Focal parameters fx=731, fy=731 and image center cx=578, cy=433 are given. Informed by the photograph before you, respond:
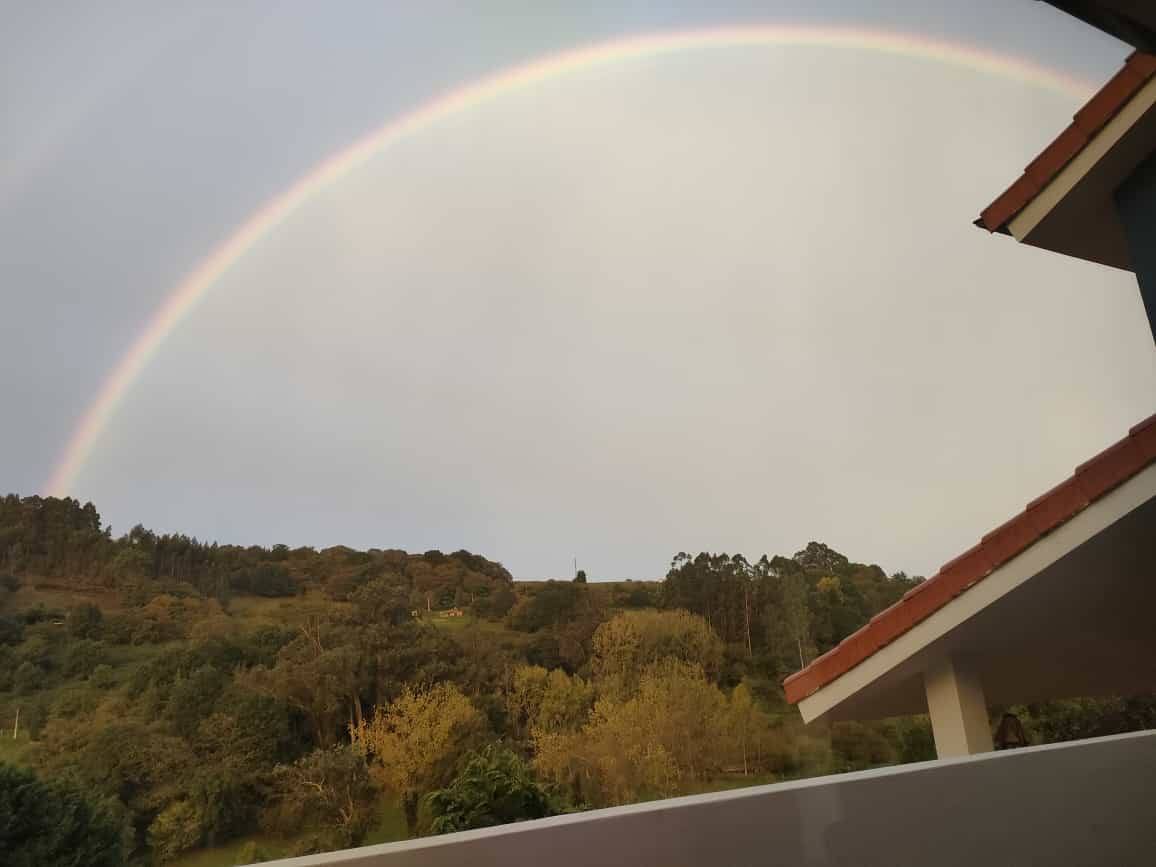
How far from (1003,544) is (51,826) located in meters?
11.0

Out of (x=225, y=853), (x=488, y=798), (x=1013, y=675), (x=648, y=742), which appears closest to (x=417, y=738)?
(x=488, y=798)

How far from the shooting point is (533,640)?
46.8 feet

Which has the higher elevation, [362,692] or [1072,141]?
[1072,141]

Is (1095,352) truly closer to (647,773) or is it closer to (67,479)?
(647,773)

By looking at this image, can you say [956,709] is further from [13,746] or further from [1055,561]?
[13,746]

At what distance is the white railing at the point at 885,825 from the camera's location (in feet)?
4.15

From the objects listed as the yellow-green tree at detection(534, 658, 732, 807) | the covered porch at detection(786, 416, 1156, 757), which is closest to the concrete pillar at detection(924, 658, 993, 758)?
the covered porch at detection(786, 416, 1156, 757)

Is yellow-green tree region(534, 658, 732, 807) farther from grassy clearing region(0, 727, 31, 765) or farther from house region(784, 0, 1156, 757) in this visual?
house region(784, 0, 1156, 757)

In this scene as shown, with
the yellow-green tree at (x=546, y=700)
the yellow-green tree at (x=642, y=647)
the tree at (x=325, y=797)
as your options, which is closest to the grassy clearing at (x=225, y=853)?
the tree at (x=325, y=797)

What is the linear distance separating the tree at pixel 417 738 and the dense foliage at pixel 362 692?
37 millimetres

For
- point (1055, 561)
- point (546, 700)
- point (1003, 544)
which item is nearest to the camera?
point (1055, 561)

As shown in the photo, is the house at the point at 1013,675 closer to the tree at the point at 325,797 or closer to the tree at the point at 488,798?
the tree at the point at 488,798

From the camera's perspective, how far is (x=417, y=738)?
39.5 feet

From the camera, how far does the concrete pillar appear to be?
332cm
